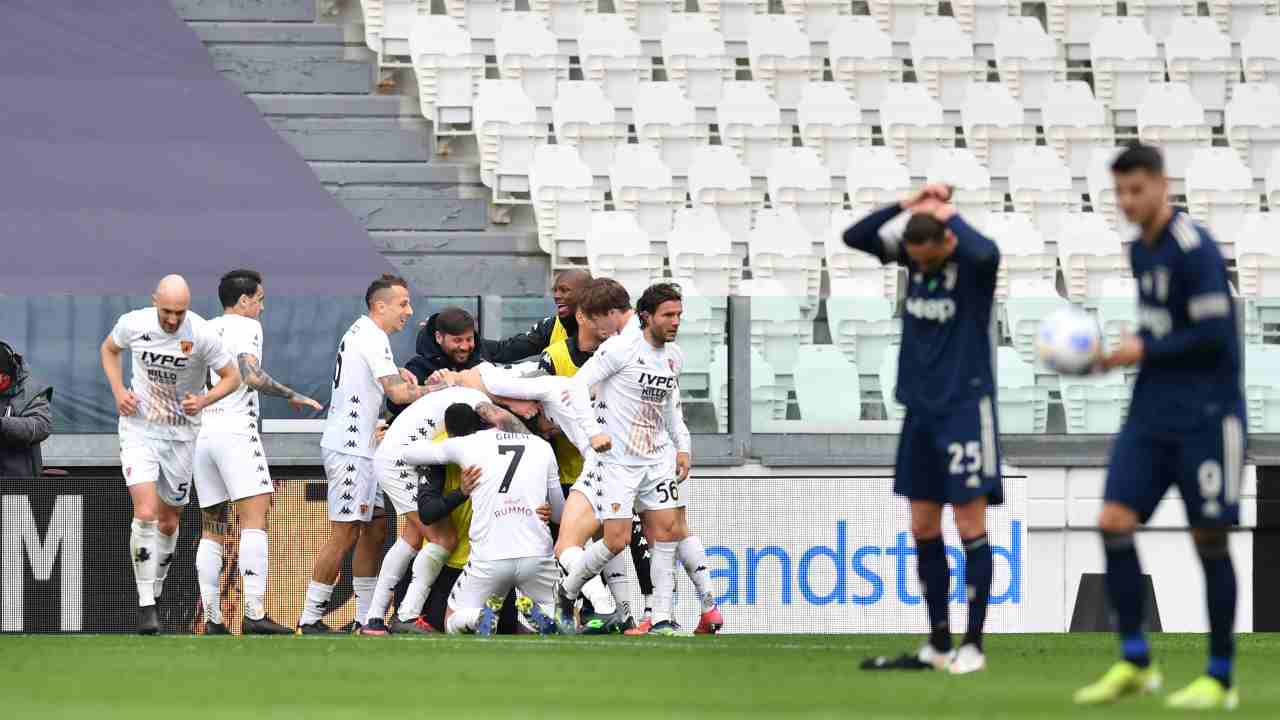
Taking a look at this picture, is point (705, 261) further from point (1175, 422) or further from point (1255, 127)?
point (1175, 422)

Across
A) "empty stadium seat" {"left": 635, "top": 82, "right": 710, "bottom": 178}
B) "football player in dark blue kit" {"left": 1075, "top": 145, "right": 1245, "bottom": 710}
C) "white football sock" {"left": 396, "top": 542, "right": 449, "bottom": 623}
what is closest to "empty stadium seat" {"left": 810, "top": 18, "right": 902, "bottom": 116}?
"empty stadium seat" {"left": 635, "top": 82, "right": 710, "bottom": 178}

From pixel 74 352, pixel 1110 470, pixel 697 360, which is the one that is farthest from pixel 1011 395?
pixel 1110 470

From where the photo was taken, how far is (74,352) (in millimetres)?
13344

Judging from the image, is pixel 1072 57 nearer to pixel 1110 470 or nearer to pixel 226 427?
pixel 226 427

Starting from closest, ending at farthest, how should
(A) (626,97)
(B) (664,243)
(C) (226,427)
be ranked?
1. (C) (226,427)
2. (B) (664,243)
3. (A) (626,97)

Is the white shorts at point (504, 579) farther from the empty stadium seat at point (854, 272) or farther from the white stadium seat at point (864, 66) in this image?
the white stadium seat at point (864, 66)

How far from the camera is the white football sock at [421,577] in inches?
451

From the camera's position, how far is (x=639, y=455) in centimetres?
1133

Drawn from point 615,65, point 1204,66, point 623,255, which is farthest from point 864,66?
point 623,255

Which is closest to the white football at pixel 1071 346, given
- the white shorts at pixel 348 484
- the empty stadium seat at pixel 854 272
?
the white shorts at pixel 348 484

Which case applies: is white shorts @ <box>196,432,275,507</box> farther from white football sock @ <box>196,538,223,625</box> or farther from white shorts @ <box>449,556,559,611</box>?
white shorts @ <box>449,556,559,611</box>

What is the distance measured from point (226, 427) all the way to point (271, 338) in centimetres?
210

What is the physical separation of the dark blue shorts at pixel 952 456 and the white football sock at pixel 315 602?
510cm

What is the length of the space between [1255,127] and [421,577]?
10955 mm
